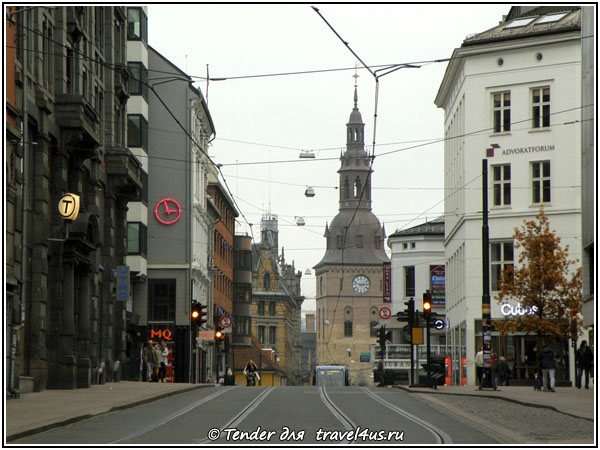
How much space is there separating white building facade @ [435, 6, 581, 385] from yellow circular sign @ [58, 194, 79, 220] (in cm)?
2842

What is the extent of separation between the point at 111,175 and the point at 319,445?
28.7 m

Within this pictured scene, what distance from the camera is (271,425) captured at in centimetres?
1914

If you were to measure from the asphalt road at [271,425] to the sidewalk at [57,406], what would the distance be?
0.74ft

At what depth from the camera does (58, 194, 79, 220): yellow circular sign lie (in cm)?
3288

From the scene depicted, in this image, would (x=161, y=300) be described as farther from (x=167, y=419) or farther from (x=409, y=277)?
(x=167, y=419)

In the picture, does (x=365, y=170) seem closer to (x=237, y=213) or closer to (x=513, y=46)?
(x=237, y=213)

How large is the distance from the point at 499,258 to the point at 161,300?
65.1 ft

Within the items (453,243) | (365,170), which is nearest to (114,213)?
(453,243)

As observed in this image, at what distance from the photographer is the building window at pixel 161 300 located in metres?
67.6

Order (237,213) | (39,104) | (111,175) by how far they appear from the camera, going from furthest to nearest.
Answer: (237,213)
(111,175)
(39,104)

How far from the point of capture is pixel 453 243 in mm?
68875

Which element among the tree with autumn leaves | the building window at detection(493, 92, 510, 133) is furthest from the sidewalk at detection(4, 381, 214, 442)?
the building window at detection(493, 92, 510, 133)

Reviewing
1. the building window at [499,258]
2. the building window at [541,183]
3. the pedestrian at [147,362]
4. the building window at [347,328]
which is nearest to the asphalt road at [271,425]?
the pedestrian at [147,362]

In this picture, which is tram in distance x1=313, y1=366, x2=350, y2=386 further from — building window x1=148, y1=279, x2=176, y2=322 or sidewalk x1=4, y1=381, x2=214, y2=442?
sidewalk x1=4, y1=381, x2=214, y2=442
